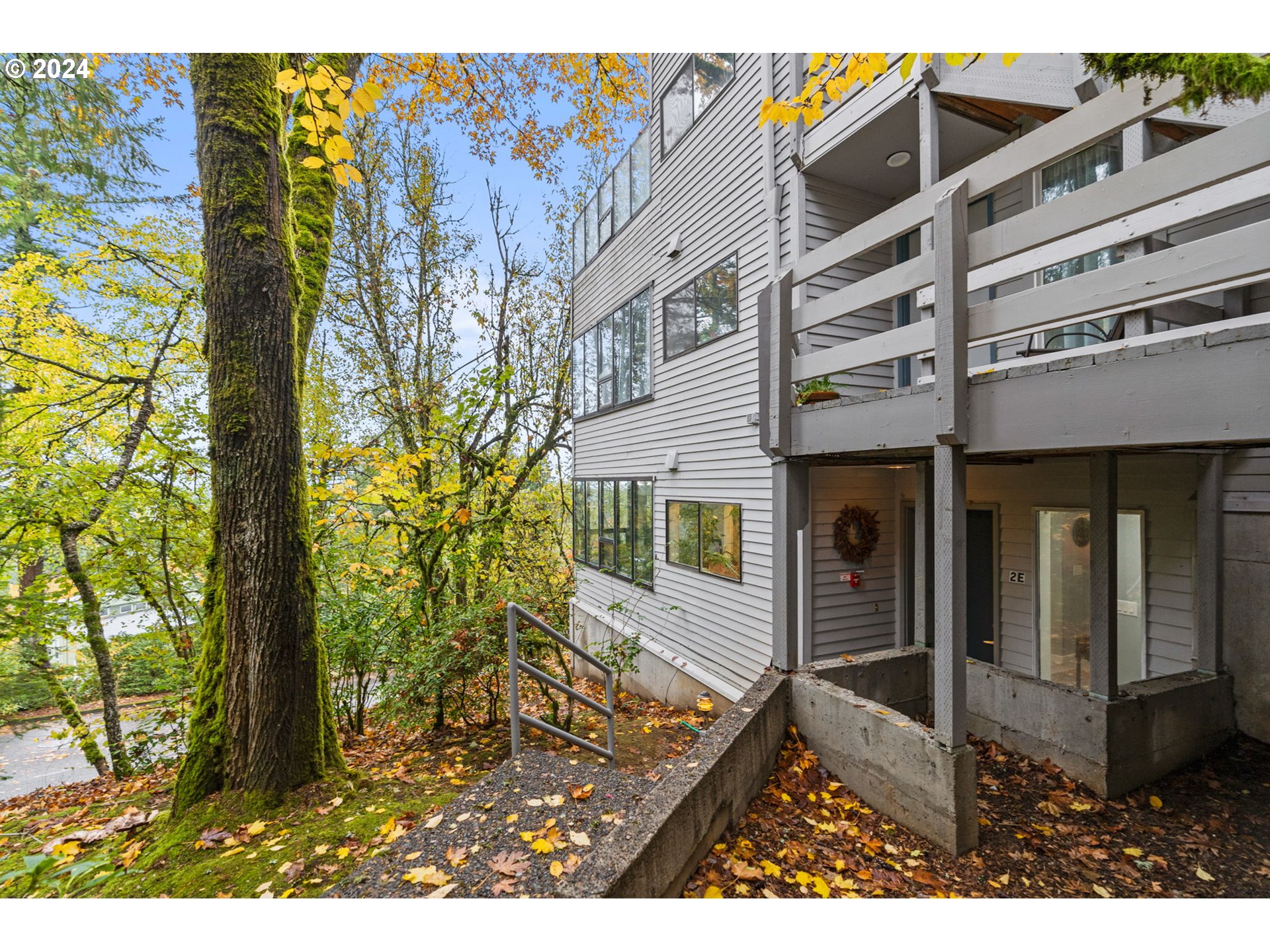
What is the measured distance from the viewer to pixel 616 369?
917 cm

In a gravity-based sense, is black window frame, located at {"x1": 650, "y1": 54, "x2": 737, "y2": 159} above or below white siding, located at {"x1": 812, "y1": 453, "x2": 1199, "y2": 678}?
above

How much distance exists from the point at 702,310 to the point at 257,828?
6252mm

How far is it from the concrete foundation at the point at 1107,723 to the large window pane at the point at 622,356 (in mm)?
6279

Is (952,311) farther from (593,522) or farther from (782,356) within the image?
(593,522)

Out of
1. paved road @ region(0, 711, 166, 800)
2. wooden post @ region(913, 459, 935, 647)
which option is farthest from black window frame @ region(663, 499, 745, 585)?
paved road @ region(0, 711, 166, 800)

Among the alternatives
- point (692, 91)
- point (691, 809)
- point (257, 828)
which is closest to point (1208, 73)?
point (691, 809)

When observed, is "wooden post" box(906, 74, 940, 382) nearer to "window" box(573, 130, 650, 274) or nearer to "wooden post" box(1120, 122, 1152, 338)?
"wooden post" box(1120, 122, 1152, 338)

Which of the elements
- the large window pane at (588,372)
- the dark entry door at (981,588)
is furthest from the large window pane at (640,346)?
the dark entry door at (981,588)

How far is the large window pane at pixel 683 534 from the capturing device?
6762 millimetres

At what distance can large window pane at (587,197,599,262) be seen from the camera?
34.0 ft

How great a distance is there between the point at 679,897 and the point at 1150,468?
4.90 meters

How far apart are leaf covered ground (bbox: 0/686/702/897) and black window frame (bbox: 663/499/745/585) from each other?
2.02m
